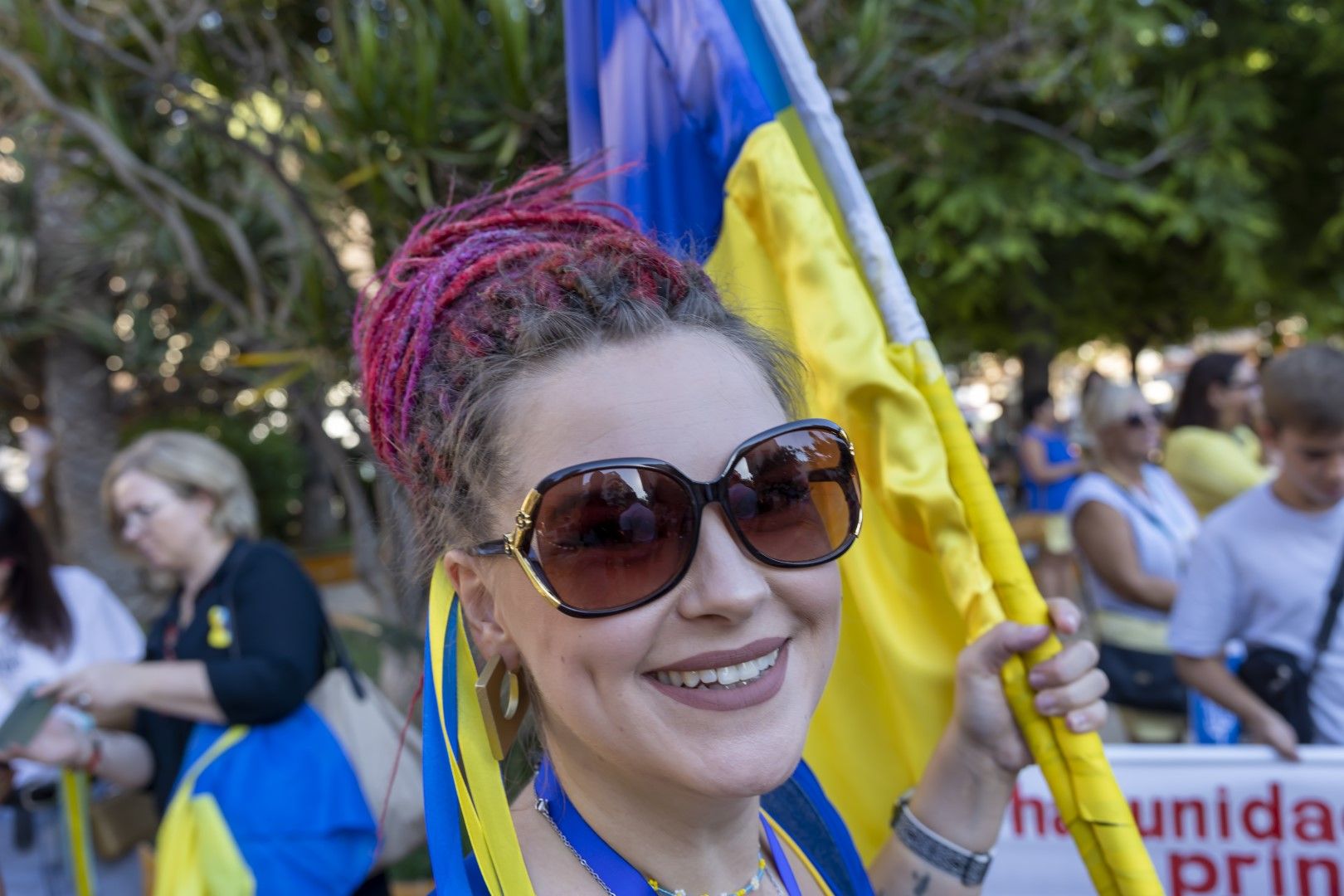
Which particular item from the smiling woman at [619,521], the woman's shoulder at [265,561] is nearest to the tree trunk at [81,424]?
the woman's shoulder at [265,561]

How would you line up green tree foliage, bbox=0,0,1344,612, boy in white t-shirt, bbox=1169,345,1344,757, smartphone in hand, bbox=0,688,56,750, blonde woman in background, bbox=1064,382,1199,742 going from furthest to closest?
blonde woman in background, bbox=1064,382,1199,742 → green tree foliage, bbox=0,0,1344,612 → boy in white t-shirt, bbox=1169,345,1344,757 → smartphone in hand, bbox=0,688,56,750

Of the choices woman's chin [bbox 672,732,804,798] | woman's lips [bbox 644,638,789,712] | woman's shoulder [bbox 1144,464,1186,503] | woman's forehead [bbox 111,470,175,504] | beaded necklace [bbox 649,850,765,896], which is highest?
woman's forehead [bbox 111,470,175,504]

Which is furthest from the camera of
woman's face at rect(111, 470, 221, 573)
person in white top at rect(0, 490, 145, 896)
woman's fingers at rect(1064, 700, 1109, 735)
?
person in white top at rect(0, 490, 145, 896)

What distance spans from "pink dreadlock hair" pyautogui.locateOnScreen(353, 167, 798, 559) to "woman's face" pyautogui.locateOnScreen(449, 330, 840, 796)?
4 cm

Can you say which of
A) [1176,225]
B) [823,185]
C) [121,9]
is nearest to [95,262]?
[121,9]

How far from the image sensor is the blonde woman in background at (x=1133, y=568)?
3643 millimetres

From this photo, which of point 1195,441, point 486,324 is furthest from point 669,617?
point 1195,441

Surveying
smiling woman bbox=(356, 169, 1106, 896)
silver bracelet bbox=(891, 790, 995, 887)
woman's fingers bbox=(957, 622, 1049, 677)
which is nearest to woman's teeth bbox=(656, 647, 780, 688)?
smiling woman bbox=(356, 169, 1106, 896)

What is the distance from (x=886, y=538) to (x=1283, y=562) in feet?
5.48

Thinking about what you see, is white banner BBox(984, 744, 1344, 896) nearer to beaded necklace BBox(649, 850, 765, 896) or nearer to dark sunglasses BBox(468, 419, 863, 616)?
beaded necklace BBox(649, 850, 765, 896)

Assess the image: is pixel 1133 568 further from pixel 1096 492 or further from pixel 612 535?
pixel 612 535

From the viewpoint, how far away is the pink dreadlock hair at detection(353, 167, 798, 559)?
116 centimetres

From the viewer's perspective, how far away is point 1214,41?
1092 centimetres

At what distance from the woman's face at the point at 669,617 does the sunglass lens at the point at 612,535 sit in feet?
0.08
